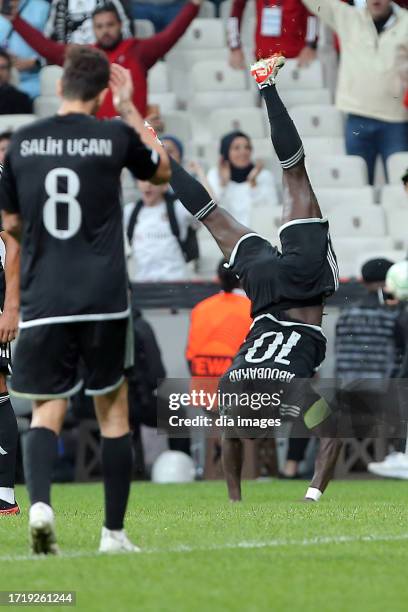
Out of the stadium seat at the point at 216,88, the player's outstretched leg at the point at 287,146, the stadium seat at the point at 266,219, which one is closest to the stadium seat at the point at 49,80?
the stadium seat at the point at 216,88

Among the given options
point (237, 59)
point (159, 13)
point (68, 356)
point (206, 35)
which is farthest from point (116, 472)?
point (206, 35)

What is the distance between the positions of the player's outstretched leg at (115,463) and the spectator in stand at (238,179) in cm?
869

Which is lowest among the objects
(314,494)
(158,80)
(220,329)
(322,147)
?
(314,494)

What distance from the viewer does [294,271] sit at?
9375 millimetres

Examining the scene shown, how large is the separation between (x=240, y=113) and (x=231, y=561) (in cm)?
1093

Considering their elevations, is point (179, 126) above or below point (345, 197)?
above

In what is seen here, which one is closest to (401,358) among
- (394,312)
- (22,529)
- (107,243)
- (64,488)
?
(394,312)

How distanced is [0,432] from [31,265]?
2.88 metres

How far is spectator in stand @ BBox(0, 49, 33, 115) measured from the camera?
15352mm

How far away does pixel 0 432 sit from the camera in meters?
8.59

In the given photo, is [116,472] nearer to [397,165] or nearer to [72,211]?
[72,211]

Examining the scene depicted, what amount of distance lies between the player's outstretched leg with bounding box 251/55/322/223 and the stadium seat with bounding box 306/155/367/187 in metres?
5.85

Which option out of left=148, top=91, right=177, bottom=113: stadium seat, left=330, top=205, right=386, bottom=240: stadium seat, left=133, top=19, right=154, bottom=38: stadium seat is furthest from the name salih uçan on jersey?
left=133, top=19, right=154, bottom=38: stadium seat

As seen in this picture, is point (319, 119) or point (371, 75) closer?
point (371, 75)
